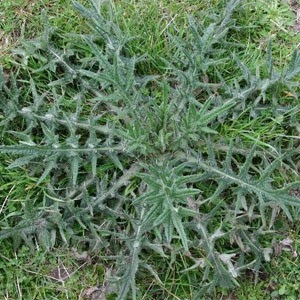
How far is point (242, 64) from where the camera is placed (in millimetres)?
2842

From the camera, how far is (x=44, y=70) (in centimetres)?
305

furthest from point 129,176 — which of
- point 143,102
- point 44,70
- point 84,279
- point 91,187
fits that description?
point 44,70

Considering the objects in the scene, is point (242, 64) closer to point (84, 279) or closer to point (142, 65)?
point (142, 65)

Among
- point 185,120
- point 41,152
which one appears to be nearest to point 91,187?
point 41,152

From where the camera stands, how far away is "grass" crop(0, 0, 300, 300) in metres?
2.87

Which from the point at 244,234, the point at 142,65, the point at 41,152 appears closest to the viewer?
the point at 41,152

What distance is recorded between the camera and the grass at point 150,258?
9.42 ft

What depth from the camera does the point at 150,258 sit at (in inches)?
112

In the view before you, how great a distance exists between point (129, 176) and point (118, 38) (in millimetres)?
757

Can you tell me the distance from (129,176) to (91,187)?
227mm

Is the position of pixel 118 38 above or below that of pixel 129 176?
above

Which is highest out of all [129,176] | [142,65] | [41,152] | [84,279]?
[142,65]

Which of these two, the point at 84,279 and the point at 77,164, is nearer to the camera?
the point at 77,164

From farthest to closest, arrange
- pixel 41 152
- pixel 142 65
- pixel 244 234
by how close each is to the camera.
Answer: pixel 142 65, pixel 244 234, pixel 41 152
